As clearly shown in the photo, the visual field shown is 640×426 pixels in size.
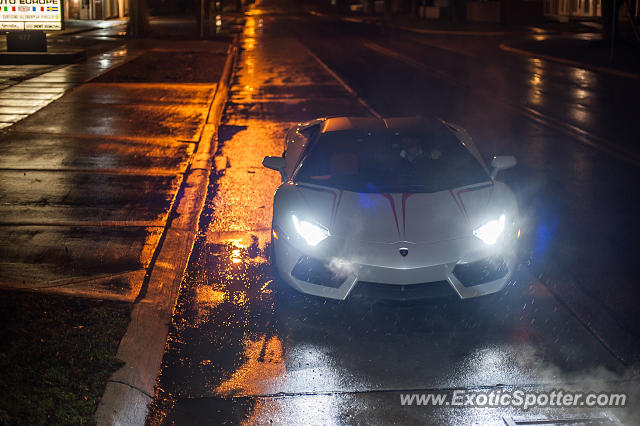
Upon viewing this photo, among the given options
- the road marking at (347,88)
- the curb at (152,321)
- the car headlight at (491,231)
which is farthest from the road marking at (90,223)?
the road marking at (347,88)

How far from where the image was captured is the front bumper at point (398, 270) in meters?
5.58

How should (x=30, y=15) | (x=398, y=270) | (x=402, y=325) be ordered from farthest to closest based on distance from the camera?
1. (x=30, y=15)
2. (x=402, y=325)
3. (x=398, y=270)

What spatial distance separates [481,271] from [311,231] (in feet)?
4.38

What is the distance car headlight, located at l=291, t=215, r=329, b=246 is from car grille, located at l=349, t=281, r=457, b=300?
1.61 feet

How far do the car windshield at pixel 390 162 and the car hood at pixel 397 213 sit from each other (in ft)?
0.49

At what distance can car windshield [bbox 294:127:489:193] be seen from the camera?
21.3ft

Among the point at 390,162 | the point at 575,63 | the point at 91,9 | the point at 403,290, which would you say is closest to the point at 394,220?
the point at 403,290

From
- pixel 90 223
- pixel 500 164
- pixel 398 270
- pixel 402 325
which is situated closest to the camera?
pixel 398 270

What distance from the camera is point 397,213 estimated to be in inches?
235

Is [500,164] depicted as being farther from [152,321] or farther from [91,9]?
[91,9]

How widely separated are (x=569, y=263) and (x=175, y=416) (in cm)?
428

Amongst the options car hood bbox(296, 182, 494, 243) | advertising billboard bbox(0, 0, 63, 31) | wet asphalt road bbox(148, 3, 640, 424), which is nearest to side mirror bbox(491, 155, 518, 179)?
car hood bbox(296, 182, 494, 243)

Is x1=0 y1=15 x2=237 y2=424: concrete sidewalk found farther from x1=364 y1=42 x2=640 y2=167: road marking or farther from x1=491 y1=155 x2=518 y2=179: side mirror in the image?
x1=364 y1=42 x2=640 y2=167: road marking

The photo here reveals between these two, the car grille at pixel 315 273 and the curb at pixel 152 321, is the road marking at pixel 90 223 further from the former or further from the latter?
the car grille at pixel 315 273
